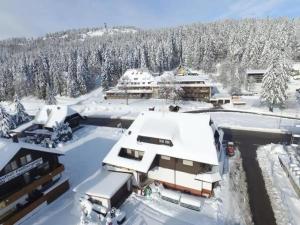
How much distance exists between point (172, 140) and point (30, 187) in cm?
1516

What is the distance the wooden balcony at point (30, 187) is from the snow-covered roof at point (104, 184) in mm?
3142

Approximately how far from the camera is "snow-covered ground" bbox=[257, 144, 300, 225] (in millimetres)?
22719

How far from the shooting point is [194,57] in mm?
106312

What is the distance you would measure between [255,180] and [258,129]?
62.6 ft

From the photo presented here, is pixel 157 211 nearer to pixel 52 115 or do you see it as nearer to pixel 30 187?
pixel 30 187

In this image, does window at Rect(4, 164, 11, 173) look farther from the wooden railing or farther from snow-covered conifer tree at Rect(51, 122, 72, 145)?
snow-covered conifer tree at Rect(51, 122, 72, 145)

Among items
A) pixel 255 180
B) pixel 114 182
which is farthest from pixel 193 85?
pixel 114 182

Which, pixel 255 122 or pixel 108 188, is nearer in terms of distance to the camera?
pixel 108 188

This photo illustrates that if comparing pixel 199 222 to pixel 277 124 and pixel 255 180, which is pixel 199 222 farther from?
pixel 277 124

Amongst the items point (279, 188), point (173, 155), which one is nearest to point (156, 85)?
point (173, 155)

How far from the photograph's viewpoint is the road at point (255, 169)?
23.1 m

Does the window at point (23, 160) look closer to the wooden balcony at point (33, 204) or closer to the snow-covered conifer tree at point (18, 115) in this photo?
the wooden balcony at point (33, 204)

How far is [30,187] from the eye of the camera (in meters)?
23.1

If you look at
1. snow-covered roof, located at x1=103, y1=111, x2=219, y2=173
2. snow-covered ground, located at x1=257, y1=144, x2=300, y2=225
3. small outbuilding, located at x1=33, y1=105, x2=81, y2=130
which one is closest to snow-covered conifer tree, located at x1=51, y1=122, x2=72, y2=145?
small outbuilding, located at x1=33, y1=105, x2=81, y2=130
